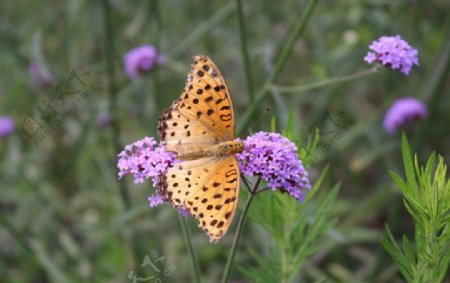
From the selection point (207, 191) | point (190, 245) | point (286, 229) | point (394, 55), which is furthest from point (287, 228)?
point (394, 55)

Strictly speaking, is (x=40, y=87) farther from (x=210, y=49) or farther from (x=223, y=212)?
(x=223, y=212)

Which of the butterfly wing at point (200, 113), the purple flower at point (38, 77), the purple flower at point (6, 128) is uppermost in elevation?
→ the purple flower at point (38, 77)

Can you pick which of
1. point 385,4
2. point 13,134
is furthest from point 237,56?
point 13,134

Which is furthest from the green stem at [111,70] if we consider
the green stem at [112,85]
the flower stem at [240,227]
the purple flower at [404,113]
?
the flower stem at [240,227]

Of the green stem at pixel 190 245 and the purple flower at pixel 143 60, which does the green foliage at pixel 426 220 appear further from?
the purple flower at pixel 143 60

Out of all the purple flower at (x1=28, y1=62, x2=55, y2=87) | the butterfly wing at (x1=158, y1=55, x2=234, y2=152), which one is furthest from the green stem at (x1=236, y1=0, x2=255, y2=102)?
the purple flower at (x1=28, y1=62, x2=55, y2=87)

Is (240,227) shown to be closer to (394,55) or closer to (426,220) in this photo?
(426,220)

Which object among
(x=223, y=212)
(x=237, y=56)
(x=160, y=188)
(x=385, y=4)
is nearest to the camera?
(x=223, y=212)

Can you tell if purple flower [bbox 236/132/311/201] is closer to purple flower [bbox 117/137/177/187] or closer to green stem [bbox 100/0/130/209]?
purple flower [bbox 117/137/177/187]
